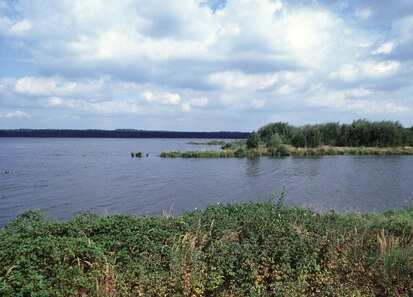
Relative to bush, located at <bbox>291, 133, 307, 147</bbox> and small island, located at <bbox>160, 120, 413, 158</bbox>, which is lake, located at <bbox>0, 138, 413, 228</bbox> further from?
bush, located at <bbox>291, 133, 307, 147</bbox>

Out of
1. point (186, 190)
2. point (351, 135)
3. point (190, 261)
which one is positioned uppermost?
point (351, 135)

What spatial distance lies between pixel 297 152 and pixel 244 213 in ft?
136

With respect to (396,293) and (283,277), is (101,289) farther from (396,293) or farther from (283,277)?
(396,293)

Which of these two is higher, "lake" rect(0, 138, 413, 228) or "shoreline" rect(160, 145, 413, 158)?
"shoreline" rect(160, 145, 413, 158)

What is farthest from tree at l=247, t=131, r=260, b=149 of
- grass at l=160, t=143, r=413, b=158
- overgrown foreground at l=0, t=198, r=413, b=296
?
overgrown foreground at l=0, t=198, r=413, b=296

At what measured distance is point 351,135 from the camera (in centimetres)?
5678

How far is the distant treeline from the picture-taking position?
169 feet

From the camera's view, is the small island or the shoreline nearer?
the shoreline

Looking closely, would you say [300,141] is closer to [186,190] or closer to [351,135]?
[351,135]

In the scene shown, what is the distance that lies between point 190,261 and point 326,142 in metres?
57.2

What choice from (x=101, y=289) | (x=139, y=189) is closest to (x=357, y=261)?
(x=101, y=289)

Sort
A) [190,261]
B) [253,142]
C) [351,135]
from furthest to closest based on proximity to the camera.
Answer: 1. [351,135]
2. [253,142]
3. [190,261]

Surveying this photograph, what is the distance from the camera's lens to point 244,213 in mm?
7551

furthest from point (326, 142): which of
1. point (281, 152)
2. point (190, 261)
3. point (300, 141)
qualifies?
point (190, 261)
